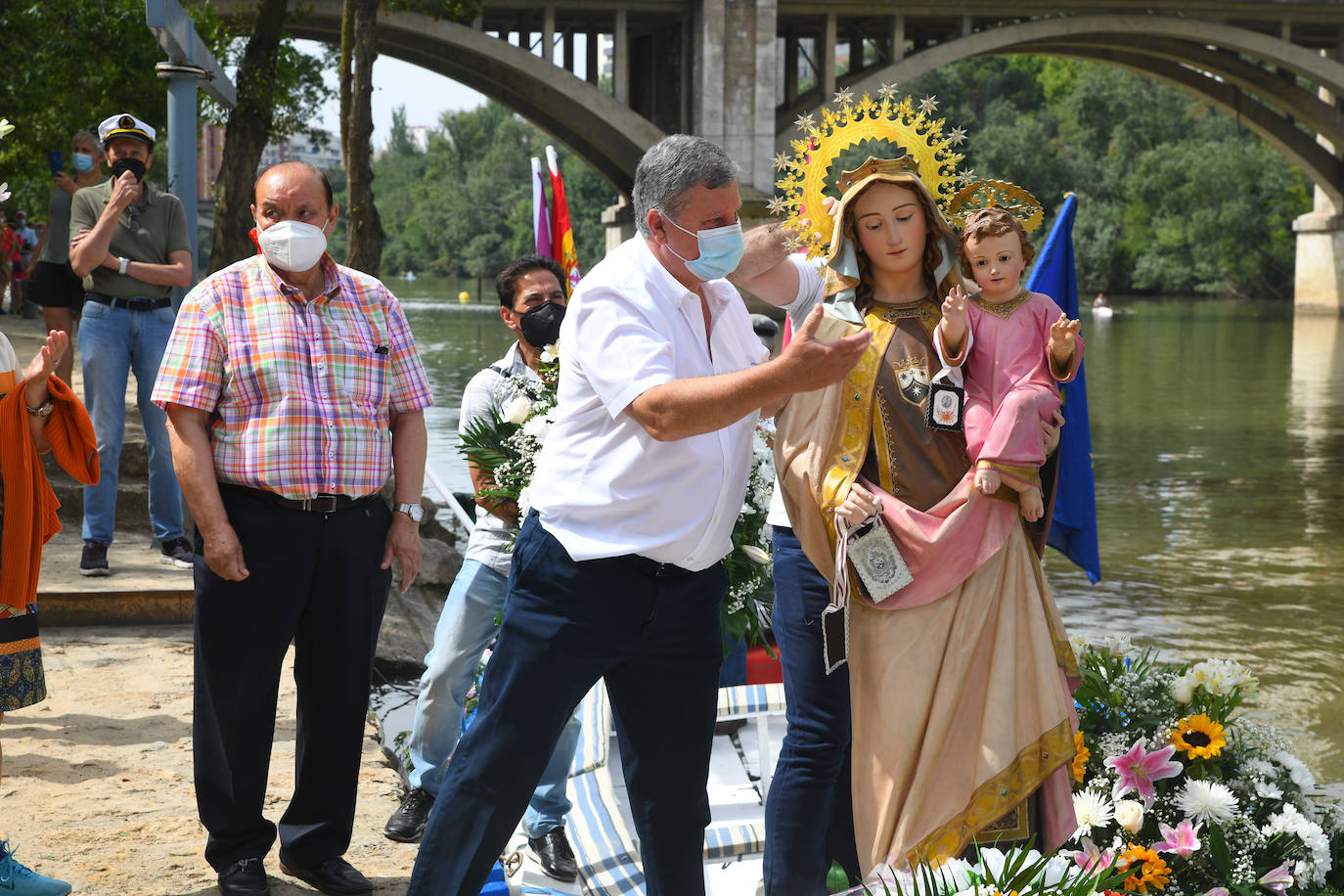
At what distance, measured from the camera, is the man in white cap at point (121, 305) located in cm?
650

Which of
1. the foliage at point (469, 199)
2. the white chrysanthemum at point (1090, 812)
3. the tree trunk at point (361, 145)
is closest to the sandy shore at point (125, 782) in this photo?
the white chrysanthemum at point (1090, 812)

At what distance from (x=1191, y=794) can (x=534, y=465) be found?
210 cm

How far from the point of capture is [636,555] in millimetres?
2930

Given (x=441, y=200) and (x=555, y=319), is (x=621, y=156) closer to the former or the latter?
(x=555, y=319)

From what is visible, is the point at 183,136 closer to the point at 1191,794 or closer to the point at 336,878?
the point at 336,878

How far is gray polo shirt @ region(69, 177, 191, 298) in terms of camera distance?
6.54 metres

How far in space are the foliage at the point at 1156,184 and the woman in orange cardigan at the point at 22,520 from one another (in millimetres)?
61446

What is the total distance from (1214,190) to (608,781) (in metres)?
66.1

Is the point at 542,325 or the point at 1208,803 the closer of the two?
the point at 1208,803

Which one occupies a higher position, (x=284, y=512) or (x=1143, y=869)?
(x=284, y=512)

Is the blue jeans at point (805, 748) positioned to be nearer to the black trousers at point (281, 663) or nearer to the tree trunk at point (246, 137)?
the black trousers at point (281, 663)

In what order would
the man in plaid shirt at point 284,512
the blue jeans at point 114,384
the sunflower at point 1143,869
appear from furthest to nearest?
the blue jeans at point 114,384 < the man in plaid shirt at point 284,512 < the sunflower at point 1143,869

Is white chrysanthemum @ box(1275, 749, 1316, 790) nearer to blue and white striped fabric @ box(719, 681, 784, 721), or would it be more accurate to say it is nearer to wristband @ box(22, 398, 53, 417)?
blue and white striped fabric @ box(719, 681, 784, 721)

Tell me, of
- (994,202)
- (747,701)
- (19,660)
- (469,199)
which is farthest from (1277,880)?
(469,199)
